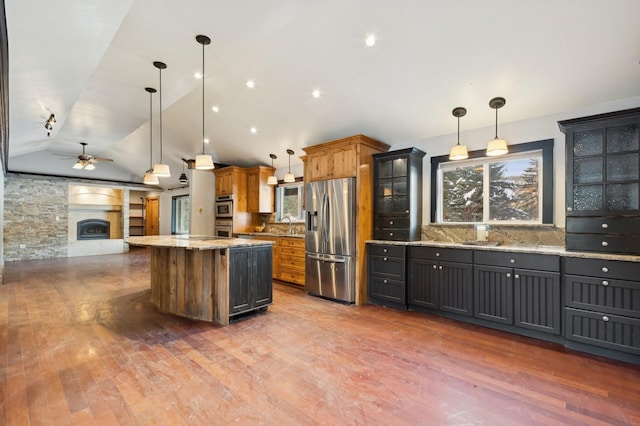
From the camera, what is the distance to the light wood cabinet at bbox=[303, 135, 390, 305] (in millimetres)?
4320

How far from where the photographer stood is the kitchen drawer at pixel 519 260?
9.74 ft

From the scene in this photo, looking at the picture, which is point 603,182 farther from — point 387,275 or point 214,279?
point 214,279

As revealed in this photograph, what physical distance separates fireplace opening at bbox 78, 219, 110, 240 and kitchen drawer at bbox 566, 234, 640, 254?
40.7 ft

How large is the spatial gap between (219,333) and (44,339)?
67.1 inches

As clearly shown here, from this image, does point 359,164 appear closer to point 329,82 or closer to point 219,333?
point 329,82

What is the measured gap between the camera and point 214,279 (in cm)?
356

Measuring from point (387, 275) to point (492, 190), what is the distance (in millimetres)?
1828

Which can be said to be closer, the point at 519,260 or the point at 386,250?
the point at 519,260

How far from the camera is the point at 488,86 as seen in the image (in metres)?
3.21

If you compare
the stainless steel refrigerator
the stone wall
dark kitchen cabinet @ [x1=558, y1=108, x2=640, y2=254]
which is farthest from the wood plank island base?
the stone wall

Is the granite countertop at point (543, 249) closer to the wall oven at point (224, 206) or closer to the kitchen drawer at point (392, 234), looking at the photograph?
the kitchen drawer at point (392, 234)

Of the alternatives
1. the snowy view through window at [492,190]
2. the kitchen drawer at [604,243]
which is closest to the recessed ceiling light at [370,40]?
the snowy view through window at [492,190]

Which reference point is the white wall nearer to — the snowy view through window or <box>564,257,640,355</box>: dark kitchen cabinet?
the snowy view through window

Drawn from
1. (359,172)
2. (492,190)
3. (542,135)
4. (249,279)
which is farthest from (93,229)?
(542,135)
